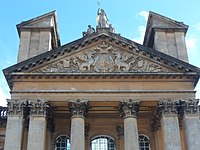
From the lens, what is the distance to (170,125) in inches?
1091

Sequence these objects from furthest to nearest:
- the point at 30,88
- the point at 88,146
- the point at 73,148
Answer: the point at 88,146, the point at 30,88, the point at 73,148

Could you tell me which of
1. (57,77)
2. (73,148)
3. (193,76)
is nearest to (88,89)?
(57,77)

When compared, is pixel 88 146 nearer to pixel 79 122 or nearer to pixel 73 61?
pixel 79 122

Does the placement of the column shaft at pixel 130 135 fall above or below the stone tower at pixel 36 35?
below

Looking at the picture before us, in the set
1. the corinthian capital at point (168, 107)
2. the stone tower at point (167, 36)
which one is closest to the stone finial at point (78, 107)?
the corinthian capital at point (168, 107)

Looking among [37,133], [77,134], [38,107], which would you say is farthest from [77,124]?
[38,107]

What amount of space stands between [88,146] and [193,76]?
29.8 feet

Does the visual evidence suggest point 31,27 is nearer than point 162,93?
No

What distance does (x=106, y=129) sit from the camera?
1267 inches

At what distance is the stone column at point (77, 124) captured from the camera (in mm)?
26938

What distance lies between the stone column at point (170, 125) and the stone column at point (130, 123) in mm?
1774

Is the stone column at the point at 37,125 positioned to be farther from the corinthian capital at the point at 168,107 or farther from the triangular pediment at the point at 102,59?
the corinthian capital at the point at 168,107

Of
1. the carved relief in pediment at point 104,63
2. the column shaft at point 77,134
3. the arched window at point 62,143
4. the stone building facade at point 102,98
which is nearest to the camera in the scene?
the column shaft at point 77,134

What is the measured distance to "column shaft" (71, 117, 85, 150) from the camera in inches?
1057
